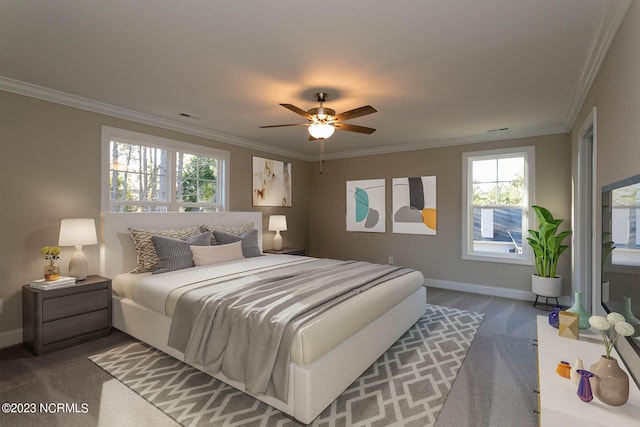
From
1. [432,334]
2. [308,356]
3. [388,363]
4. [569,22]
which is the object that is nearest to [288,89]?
[569,22]

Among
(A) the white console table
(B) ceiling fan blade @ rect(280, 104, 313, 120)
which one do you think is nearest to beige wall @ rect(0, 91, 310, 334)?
(B) ceiling fan blade @ rect(280, 104, 313, 120)

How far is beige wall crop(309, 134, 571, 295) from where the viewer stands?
4395 millimetres

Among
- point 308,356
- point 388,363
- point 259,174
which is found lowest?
point 388,363

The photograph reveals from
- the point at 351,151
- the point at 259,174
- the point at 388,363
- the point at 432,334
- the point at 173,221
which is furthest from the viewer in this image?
the point at 351,151

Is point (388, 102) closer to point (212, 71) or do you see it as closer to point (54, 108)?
point (212, 71)

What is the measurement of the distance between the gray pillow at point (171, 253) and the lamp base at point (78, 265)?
0.64m

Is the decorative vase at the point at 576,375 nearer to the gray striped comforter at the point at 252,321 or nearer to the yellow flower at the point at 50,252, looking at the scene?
the gray striped comforter at the point at 252,321

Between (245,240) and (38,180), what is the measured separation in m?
2.28

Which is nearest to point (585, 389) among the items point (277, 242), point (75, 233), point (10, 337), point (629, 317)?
point (629, 317)

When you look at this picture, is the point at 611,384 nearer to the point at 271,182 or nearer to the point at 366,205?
the point at 366,205

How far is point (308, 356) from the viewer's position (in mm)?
1882

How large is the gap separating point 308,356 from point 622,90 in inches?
97.1

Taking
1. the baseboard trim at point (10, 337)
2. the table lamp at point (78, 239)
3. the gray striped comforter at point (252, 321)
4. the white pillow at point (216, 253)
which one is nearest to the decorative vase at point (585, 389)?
the gray striped comforter at point (252, 321)

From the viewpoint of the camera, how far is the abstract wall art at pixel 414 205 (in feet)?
17.6
